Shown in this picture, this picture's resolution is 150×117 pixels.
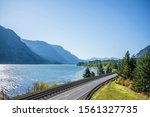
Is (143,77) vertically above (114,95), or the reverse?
(143,77)

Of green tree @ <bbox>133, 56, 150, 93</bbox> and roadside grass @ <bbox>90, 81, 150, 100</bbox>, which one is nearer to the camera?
roadside grass @ <bbox>90, 81, 150, 100</bbox>

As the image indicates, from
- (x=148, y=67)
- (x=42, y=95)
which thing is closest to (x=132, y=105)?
(x=42, y=95)

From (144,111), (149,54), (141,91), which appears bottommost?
(141,91)

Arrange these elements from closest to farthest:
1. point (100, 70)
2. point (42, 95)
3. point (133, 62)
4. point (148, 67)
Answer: point (42, 95) → point (148, 67) → point (133, 62) → point (100, 70)

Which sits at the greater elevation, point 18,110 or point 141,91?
point 18,110

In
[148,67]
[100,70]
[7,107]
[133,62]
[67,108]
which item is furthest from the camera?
[100,70]

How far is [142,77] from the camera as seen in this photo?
60406 mm

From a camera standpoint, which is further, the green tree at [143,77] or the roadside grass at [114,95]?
the green tree at [143,77]

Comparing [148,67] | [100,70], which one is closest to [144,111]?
[148,67]

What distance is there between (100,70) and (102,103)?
130 metres

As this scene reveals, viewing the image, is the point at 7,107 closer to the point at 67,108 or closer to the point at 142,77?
the point at 67,108

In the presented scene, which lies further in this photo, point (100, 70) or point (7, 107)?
point (100, 70)

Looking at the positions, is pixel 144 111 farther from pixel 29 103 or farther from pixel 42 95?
pixel 42 95

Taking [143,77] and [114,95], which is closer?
[114,95]
